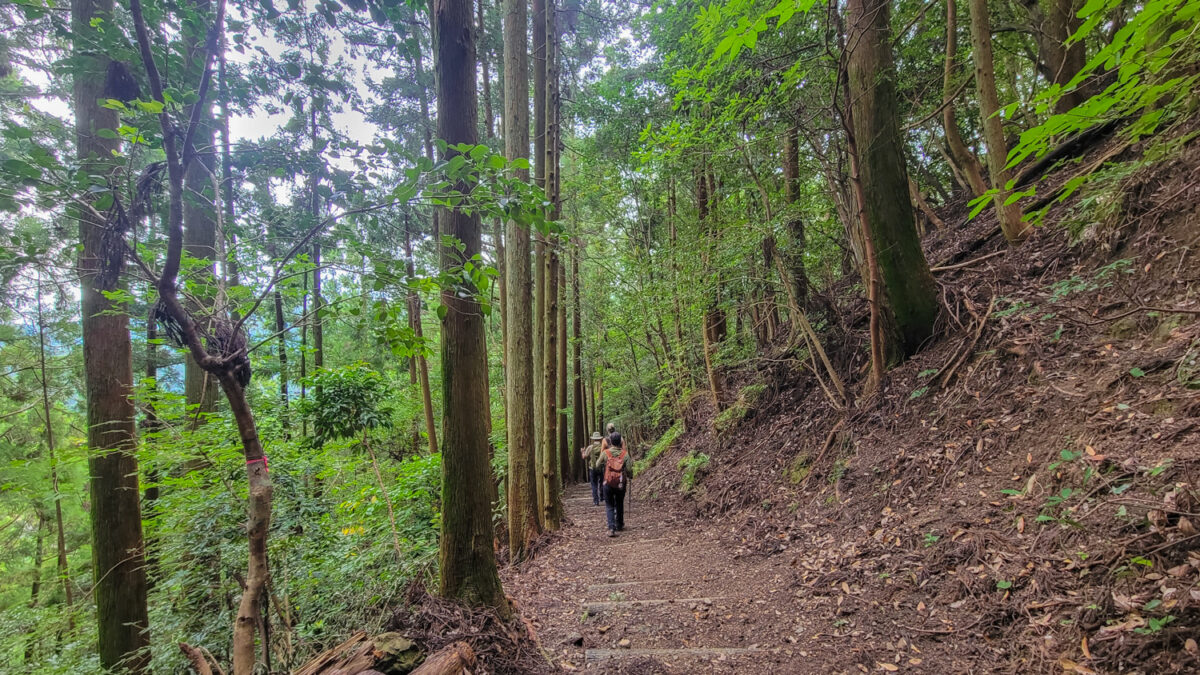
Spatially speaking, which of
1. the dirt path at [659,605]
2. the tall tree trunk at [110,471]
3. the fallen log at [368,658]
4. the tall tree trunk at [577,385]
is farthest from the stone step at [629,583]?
Result: the tall tree trunk at [577,385]

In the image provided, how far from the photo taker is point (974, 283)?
5.27m

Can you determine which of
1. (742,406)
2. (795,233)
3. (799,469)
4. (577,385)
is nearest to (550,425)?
(742,406)

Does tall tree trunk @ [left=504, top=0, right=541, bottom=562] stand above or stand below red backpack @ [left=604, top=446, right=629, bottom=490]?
above

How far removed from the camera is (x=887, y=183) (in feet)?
17.3

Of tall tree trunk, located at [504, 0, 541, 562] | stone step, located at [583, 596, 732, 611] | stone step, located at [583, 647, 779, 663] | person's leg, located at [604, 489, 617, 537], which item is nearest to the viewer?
stone step, located at [583, 647, 779, 663]

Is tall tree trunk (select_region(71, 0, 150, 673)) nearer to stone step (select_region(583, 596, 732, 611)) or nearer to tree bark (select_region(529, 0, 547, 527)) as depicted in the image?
stone step (select_region(583, 596, 732, 611))

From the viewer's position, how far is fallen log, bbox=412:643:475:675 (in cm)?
252

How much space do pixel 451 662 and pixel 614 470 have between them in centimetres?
447

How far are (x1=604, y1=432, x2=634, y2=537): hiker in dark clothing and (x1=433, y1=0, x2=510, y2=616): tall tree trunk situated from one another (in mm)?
3643

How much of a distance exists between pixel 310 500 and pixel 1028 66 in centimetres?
1650

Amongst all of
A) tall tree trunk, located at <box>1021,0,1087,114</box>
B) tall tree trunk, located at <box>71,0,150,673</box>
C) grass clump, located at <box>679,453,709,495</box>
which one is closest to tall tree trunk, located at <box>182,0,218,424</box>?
tall tree trunk, located at <box>71,0,150,673</box>

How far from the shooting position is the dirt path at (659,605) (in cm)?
309

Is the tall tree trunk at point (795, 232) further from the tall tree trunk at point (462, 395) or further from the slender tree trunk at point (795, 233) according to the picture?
the tall tree trunk at point (462, 395)

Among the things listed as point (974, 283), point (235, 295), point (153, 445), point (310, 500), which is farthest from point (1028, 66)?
point (153, 445)
